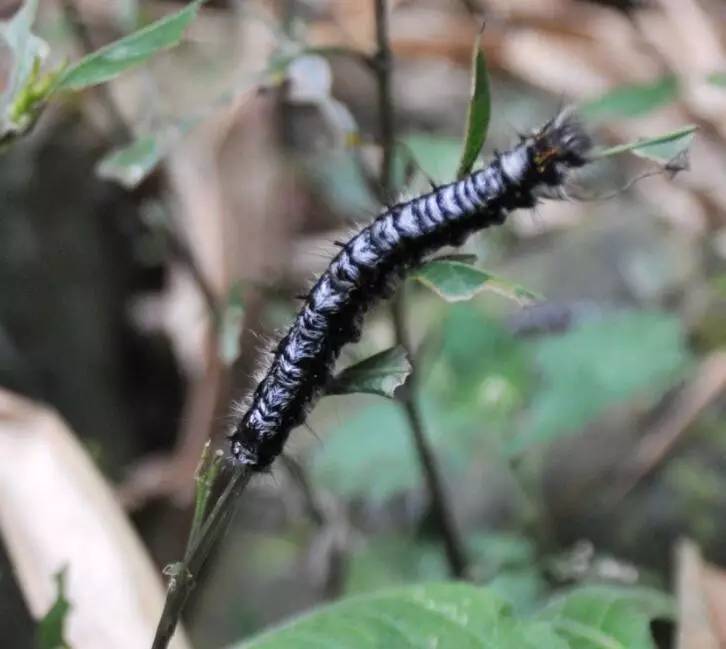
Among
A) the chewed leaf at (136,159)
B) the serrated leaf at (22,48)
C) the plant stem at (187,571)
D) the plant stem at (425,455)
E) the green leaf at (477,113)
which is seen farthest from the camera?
the plant stem at (425,455)

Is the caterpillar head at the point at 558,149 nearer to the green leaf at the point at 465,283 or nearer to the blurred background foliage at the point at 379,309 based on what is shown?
the green leaf at the point at 465,283

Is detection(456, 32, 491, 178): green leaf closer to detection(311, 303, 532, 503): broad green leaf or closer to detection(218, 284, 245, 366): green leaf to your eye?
detection(218, 284, 245, 366): green leaf

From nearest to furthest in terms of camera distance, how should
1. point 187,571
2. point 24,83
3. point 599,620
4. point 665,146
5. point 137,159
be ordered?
point 187,571
point 665,146
point 24,83
point 599,620
point 137,159

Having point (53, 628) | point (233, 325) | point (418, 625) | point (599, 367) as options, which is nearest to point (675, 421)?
point (599, 367)

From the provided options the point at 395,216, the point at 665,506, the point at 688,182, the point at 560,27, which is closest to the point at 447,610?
the point at 395,216

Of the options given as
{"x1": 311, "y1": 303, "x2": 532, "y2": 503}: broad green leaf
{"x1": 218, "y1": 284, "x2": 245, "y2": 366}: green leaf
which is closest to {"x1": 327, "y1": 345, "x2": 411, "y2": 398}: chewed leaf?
{"x1": 218, "y1": 284, "x2": 245, "y2": 366}: green leaf

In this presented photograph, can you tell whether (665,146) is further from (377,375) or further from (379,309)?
(379,309)

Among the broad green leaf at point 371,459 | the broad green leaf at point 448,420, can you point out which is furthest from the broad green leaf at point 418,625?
the broad green leaf at point 371,459
